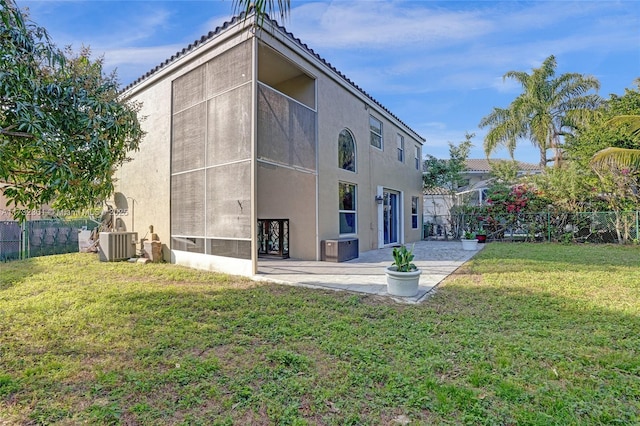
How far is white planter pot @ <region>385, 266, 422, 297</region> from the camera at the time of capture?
541 centimetres

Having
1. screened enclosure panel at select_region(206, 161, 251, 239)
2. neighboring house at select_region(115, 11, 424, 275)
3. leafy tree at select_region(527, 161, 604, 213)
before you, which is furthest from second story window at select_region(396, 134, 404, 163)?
screened enclosure panel at select_region(206, 161, 251, 239)

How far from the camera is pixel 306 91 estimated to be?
9.60 meters

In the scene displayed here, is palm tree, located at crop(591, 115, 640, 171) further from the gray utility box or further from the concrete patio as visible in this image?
the gray utility box

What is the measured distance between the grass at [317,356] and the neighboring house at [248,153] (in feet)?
8.25

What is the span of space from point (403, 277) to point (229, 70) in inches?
244

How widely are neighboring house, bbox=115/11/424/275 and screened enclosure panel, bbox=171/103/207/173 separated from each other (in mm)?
29

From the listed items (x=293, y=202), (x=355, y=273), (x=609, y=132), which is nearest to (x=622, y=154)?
(x=609, y=132)

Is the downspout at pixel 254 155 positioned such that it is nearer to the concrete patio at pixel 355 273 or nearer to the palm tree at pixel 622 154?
the concrete patio at pixel 355 273

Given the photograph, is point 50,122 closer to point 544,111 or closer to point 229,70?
point 229,70

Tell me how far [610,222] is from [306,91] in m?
14.1

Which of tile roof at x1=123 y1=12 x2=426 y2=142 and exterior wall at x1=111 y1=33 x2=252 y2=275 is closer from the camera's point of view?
tile roof at x1=123 y1=12 x2=426 y2=142

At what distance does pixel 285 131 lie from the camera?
843 cm

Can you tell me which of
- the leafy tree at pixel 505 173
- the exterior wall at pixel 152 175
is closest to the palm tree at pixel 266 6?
the exterior wall at pixel 152 175

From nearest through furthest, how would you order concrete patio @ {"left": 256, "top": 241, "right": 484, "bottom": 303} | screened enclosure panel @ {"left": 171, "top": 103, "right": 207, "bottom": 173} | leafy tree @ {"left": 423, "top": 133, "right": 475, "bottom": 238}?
concrete patio @ {"left": 256, "top": 241, "right": 484, "bottom": 303} → screened enclosure panel @ {"left": 171, "top": 103, "right": 207, "bottom": 173} → leafy tree @ {"left": 423, "top": 133, "right": 475, "bottom": 238}
